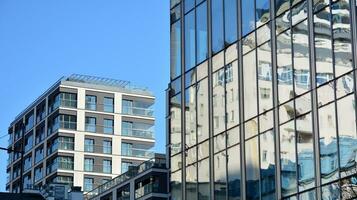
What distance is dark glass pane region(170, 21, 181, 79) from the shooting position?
39.1 m

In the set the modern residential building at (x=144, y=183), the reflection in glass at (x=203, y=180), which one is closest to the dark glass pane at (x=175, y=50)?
the reflection in glass at (x=203, y=180)

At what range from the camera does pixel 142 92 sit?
112438mm

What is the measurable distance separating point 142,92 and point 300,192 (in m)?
83.8

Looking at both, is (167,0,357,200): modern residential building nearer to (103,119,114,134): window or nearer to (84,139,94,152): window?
(84,139,94,152): window

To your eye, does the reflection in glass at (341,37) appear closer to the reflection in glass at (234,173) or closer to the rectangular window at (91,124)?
the reflection in glass at (234,173)

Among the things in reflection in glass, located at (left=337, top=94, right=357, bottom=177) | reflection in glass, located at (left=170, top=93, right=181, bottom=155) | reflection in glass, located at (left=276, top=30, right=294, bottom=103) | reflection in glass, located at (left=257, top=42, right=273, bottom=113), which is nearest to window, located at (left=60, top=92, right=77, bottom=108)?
reflection in glass, located at (left=170, top=93, right=181, bottom=155)

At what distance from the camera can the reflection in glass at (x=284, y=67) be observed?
30.6m

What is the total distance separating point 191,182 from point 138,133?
74545 mm

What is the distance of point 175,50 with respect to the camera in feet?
130

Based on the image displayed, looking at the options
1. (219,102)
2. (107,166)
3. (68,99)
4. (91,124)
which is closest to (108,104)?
(91,124)

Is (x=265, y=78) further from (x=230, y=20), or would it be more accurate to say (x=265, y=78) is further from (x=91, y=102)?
(x=91, y=102)

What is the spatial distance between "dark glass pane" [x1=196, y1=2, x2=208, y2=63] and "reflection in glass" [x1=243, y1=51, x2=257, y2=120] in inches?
141

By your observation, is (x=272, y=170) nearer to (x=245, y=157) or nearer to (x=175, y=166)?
A: (x=245, y=157)

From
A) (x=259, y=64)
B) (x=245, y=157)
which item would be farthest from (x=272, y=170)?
(x=259, y=64)
